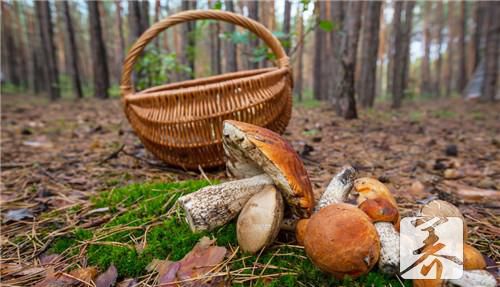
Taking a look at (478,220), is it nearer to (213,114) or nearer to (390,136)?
(213,114)

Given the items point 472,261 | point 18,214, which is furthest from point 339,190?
point 18,214

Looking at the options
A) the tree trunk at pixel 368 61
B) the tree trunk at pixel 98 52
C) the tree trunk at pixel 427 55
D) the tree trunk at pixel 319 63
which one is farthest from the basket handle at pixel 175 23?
the tree trunk at pixel 427 55

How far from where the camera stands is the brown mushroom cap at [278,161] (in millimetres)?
1101

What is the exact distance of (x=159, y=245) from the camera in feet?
4.10

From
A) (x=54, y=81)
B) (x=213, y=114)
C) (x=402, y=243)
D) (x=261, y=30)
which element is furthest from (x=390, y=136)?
(x=54, y=81)

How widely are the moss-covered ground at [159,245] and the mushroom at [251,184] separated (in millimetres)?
117

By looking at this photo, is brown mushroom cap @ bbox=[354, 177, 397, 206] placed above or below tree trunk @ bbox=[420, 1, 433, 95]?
below

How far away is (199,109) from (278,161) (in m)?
1.09

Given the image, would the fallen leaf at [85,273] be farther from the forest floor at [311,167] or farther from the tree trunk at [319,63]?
the tree trunk at [319,63]

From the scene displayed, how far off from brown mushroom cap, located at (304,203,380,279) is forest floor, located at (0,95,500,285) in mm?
624

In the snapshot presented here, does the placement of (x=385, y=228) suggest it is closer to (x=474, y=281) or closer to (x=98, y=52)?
(x=474, y=281)

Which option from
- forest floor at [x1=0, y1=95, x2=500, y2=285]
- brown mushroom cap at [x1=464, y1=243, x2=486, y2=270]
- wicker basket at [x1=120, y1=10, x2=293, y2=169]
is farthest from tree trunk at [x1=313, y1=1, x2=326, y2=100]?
brown mushroom cap at [x1=464, y1=243, x2=486, y2=270]

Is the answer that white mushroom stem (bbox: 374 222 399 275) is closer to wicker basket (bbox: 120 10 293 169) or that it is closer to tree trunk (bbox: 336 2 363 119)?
wicker basket (bbox: 120 10 293 169)

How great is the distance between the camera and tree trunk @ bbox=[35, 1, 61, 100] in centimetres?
837
